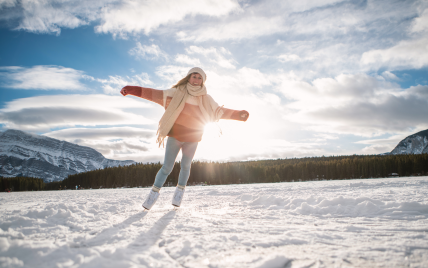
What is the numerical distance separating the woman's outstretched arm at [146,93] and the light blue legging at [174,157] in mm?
736

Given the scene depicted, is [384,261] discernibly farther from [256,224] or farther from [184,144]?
[184,144]

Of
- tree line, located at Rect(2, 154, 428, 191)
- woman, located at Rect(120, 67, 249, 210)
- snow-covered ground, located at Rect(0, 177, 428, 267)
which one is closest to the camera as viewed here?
snow-covered ground, located at Rect(0, 177, 428, 267)

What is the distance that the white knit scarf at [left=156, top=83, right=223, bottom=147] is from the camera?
3.62 meters

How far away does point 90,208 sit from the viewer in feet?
10.3

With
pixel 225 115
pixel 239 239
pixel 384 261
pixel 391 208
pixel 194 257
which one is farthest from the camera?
pixel 225 115

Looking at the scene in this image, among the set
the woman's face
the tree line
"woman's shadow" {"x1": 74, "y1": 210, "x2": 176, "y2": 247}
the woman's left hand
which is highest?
the woman's face

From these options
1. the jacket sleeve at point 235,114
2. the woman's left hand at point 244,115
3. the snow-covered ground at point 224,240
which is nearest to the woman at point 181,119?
the jacket sleeve at point 235,114

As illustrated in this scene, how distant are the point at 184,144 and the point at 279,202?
1.80m

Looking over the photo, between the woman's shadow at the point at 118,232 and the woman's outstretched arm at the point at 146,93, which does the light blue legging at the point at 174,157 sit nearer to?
the woman's outstretched arm at the point at 146,93

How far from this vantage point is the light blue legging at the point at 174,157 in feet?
11.8

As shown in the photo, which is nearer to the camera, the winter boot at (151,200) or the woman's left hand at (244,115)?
the winter boot at (151,200)

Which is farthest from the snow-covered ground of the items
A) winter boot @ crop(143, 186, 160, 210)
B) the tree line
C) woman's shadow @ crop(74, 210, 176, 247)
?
the tree line

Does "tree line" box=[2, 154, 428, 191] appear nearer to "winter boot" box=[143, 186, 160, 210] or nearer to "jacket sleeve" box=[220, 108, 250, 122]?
"jacket sleeve" box=[220, 108, 250, 122]

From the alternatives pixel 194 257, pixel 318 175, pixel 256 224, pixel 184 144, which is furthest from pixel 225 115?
pixel 318 175
